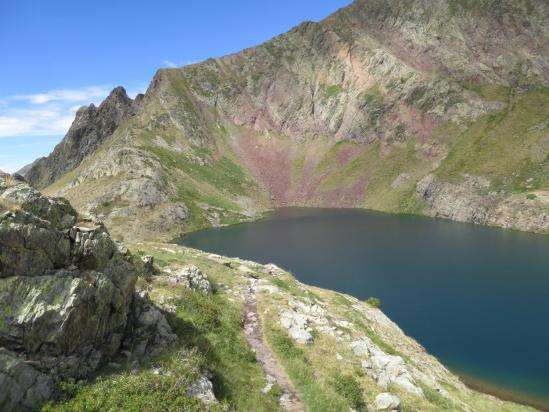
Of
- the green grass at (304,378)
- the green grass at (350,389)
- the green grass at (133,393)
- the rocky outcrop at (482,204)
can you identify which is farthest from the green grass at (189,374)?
the rocky outcrop at (482,204)

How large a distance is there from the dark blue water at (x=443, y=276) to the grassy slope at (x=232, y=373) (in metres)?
13.3

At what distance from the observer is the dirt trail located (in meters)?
22.8

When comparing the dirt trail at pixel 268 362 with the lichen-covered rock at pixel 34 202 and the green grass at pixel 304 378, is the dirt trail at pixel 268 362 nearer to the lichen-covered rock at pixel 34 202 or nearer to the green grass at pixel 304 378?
the green grass at pixel 304 378

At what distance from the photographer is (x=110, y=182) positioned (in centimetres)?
15012

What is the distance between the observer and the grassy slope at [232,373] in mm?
16781

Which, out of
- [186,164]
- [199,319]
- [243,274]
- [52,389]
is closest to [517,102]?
[186,164]

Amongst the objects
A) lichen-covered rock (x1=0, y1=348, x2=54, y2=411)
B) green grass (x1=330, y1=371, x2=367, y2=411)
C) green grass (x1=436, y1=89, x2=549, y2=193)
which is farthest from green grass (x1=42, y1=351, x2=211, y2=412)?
green grass (x1=436, y1=89, x2=549, y2=193)

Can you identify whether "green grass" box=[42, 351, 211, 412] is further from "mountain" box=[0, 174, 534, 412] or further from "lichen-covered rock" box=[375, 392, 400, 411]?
"lichen-covered rock" box=[375, 392, 400, 411]

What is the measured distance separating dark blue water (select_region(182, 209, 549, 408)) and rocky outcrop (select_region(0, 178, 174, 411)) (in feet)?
141

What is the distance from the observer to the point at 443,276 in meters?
80.0

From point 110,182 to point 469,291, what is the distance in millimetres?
129960

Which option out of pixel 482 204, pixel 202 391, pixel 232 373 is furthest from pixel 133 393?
pixel 482 204

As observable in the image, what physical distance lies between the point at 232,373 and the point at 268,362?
14.2ft

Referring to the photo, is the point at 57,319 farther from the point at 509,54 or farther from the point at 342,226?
the point at 509,54
